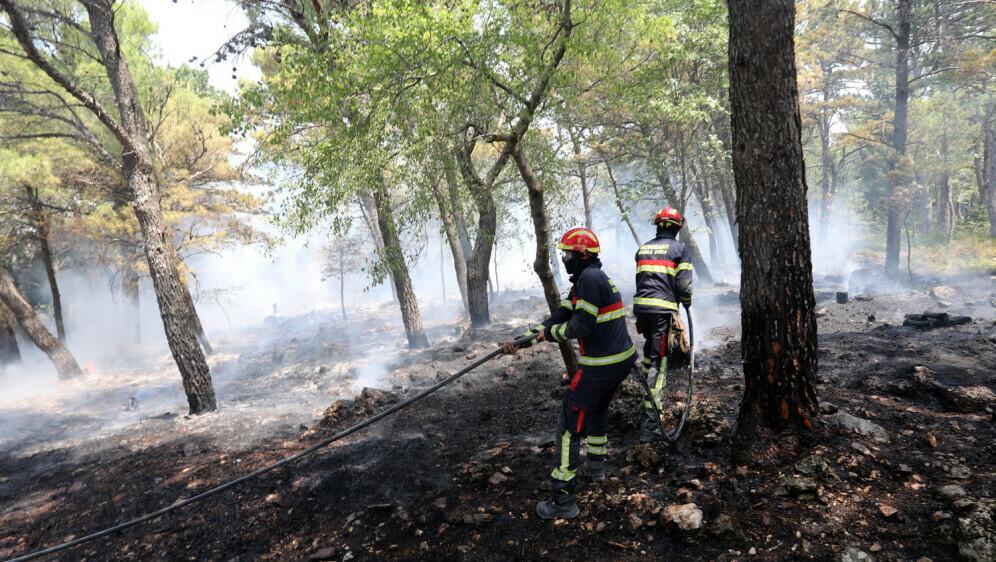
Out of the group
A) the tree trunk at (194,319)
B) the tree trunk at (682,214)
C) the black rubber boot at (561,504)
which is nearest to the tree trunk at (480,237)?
the black rubber boot at (561,504)

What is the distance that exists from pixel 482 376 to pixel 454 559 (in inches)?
189

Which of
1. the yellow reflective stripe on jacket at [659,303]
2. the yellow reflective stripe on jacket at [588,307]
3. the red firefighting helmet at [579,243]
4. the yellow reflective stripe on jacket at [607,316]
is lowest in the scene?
the yellow reflective stripe on jacket at [659,303]

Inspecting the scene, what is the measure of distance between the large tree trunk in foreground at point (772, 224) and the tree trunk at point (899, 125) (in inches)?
624

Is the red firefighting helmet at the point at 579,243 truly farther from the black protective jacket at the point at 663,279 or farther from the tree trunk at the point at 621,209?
the tree trunk at the point at 621,209

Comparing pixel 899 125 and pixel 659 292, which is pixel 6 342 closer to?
pixel 659 292

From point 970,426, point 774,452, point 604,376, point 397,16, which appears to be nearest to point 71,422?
point 397,16

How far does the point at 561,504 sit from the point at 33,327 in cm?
1817

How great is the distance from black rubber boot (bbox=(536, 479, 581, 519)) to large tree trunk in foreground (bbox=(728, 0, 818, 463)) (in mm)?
1227

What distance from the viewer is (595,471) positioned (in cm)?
352

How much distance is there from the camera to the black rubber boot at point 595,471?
3.50 metres

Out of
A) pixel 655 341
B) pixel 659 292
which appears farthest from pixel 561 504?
pixel 659 292

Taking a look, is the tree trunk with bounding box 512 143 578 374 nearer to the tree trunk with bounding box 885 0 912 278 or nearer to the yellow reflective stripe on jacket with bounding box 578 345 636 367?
the yellow reflective stripe on jacket with bounding box 578 345 636 367

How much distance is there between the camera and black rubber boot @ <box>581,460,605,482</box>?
11.5ft

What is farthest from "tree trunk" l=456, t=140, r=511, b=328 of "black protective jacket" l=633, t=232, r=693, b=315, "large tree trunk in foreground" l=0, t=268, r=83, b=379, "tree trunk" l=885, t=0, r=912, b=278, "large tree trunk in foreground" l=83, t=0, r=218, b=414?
"tree trunk" l=885, t=0, r=912, b=278
